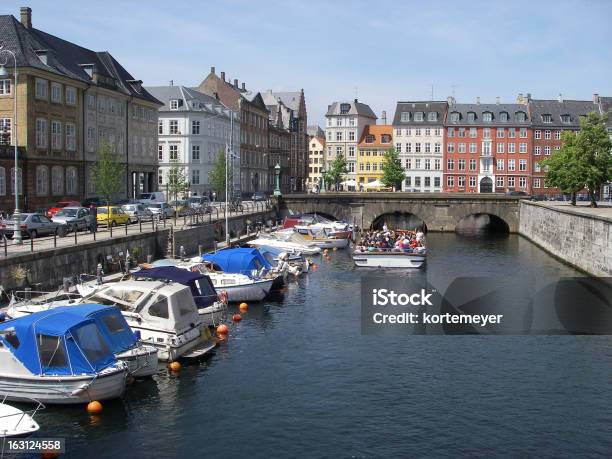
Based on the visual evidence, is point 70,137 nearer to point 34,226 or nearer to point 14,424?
point 34,226

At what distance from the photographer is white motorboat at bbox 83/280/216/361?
93.5 ft

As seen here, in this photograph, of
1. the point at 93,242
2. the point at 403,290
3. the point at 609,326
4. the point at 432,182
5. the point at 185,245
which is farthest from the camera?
the point at 432,182

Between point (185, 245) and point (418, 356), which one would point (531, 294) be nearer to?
point (418, 356)

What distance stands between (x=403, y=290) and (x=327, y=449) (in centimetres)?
2761

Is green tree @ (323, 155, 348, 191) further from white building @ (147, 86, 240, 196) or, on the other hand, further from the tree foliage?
the tree foliage

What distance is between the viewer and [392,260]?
189 ft

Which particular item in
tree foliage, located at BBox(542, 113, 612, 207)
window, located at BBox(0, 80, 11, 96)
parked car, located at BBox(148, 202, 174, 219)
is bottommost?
parked car, located at BBox(148, 202, 174, 219)

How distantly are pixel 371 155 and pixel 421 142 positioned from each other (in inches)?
528

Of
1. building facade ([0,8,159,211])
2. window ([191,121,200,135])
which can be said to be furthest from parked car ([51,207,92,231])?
window ([191,121,200,135])

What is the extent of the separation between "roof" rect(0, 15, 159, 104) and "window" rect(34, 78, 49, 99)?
1.15 metres

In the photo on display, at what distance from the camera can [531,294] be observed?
45.1 metres

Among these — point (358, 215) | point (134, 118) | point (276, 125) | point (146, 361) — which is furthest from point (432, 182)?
point (146, 361)

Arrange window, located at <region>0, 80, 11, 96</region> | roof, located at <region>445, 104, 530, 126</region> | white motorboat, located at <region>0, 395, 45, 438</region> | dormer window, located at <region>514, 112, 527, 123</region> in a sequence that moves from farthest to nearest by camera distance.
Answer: roof, located at <region>445, 104, 530, 126</region> → dormer window, located at <region>514, 112, 527, 123</region> → window, located at <region>0, 80, 11, 96</region> → white motorboat, located at <region>0, 395, 45, 438</region>

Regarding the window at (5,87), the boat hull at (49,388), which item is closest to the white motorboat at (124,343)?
the boat hull at (49,388)
